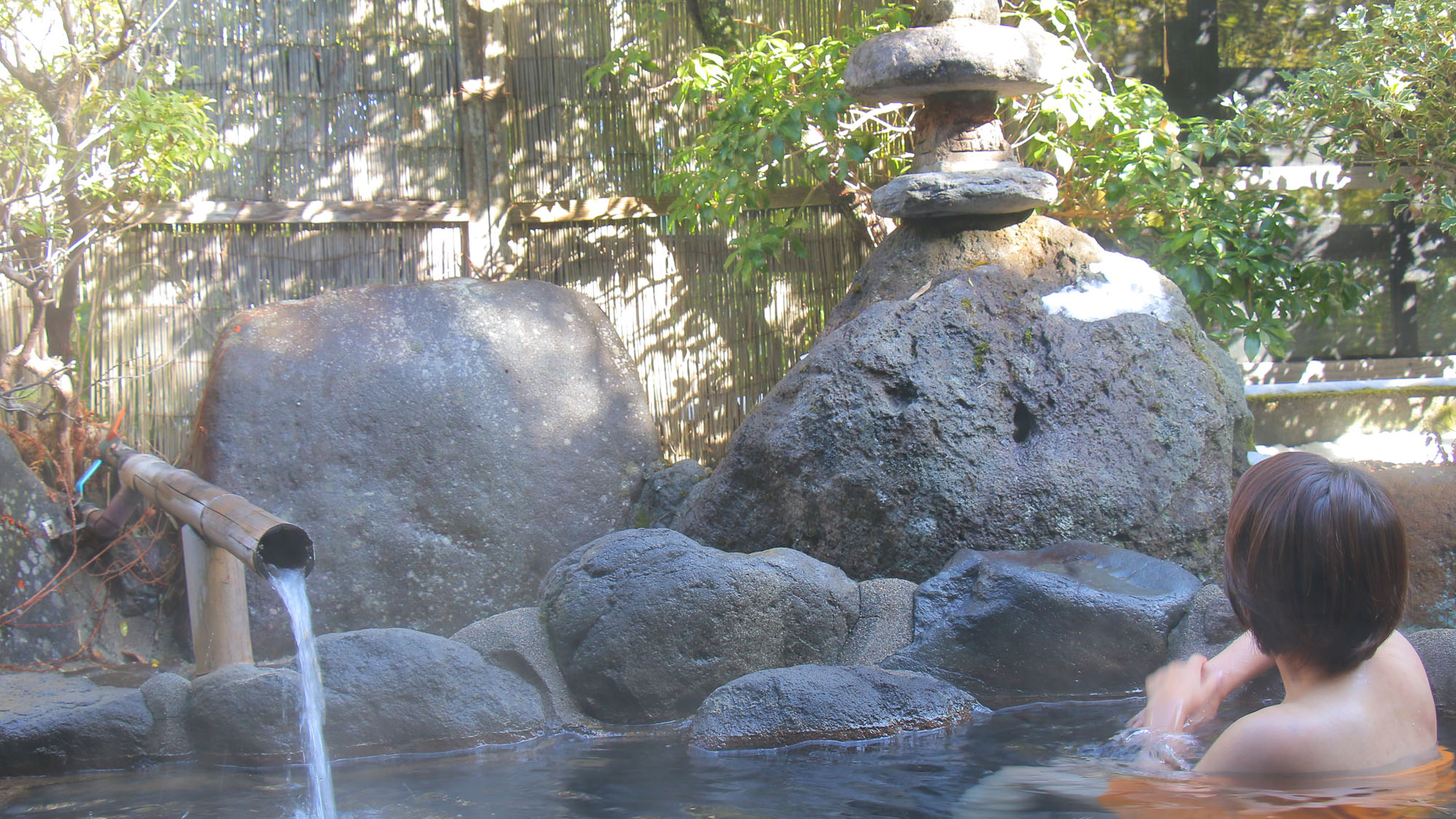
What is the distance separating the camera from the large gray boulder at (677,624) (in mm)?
3496

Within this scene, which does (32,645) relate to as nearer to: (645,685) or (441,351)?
(441,351)

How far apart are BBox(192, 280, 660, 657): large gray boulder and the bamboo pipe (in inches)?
24.2

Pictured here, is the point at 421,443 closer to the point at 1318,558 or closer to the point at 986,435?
the point at 986,435

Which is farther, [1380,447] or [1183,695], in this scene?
[1380,447]

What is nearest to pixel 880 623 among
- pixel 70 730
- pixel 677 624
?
pixel 677 624

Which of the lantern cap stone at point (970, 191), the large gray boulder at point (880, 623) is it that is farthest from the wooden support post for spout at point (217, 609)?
the lantern cap stone at point (970, 191)

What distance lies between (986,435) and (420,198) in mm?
3635

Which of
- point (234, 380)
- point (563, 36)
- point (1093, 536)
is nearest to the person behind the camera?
point (1093, 536)

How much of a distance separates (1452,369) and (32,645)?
8023 mm

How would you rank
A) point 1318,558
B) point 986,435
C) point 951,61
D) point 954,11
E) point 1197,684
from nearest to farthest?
1. point 1318,558
2. point 1197,684
3. point 986,435
4. point 951,61
5. point 954,11

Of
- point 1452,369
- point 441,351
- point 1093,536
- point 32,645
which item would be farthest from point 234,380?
point 1452,369

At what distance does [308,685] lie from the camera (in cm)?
324

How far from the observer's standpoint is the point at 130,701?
3.27m

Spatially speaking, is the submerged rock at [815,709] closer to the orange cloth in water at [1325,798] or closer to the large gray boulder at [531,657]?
the large gray boulder at [531,657]
